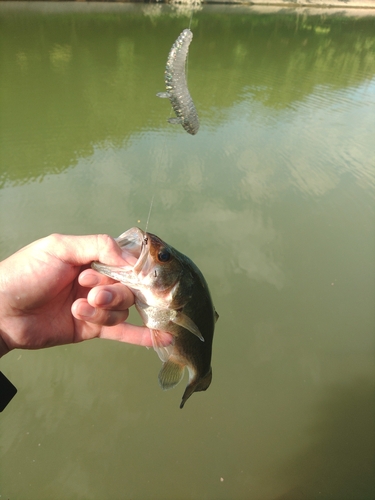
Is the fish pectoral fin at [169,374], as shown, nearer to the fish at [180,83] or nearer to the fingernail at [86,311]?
the fingernail at [86,311]

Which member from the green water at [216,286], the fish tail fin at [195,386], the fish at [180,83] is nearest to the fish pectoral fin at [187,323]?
the fish tail fin at [195,386]

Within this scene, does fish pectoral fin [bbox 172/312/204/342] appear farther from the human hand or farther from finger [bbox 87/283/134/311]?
finger [bbox 87/283/134/311]

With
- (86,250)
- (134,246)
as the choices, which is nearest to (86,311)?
(86,250)

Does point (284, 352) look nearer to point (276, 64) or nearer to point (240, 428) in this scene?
point (240, 428)

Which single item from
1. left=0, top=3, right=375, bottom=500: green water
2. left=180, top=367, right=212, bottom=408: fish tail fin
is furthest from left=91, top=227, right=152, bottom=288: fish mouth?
left=0, top=3, right=375, bottom=500: green water

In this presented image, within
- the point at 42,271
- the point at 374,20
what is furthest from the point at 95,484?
the point at 374,20
